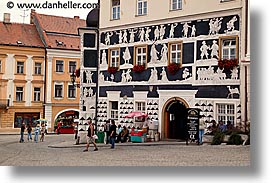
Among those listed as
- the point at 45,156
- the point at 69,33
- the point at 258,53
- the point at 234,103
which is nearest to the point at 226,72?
the point at 234,103

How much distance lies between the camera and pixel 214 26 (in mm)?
10180

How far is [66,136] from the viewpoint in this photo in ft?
31.2

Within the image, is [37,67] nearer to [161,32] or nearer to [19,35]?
[19,35]

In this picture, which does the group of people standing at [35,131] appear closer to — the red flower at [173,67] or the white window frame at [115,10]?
the white window frame at [115,10]

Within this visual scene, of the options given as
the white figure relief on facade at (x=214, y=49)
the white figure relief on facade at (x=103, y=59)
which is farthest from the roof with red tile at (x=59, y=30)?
the white figure relief on facade at (x=214, y=49)

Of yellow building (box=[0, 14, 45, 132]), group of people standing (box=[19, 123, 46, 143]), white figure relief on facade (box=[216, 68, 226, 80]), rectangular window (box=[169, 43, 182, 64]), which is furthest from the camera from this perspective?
rectangular window (box=[169, 43, 182, 64])

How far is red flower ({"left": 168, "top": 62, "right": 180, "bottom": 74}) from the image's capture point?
10.8 meters

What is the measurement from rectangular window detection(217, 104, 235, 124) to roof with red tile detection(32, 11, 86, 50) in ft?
9.53

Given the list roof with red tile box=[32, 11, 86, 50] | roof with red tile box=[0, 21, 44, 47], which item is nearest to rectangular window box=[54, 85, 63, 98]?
roof with red tile box=[32, 11, 86, 50]

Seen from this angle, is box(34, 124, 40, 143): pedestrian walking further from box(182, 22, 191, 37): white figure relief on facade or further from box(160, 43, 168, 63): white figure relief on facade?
box(182, 22, 191, 37): white figure relief on facade

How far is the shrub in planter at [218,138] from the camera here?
9.34m

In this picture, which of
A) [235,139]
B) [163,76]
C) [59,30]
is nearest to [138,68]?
[163,76]

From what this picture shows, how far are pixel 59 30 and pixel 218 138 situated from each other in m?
3.38

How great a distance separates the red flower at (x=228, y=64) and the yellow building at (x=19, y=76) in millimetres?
3233
